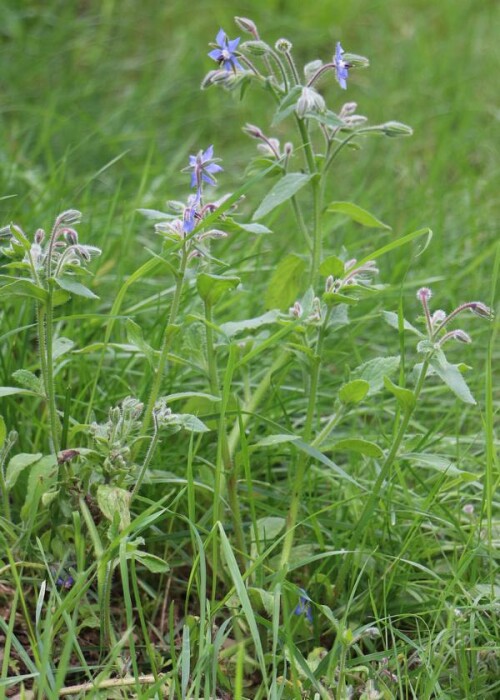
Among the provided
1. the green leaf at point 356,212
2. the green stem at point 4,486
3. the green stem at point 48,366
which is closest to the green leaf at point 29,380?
the green stem at point 48,366

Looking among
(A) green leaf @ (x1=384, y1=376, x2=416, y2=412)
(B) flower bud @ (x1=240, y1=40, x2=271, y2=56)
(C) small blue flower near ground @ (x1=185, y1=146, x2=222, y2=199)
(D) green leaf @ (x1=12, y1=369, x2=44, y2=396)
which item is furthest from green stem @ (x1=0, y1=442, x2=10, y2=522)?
(B) flower bud @ (x1=240, y1=40, x2=271, y2=56)

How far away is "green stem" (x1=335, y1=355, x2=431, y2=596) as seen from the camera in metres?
1.92

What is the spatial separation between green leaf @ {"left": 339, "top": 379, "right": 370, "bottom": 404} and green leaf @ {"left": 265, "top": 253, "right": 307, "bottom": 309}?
373 mm

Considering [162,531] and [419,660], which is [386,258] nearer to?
[162,531]

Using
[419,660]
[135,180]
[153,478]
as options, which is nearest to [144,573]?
[153,478]

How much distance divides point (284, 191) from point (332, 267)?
188 millimetres

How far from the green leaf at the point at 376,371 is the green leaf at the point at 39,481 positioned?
2.11ft

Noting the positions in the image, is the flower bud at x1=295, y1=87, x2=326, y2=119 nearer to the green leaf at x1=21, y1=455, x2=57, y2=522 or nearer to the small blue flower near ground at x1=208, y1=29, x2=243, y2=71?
the small blue flower near ground at x1=208, y1=29, x2=243, y2=71

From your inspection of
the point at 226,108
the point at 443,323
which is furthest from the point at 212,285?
the point at 226,108

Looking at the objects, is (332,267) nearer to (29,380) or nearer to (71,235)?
(71,235)

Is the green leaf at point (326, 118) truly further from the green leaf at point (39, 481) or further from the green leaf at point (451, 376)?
the green leaf at point (39, 481)

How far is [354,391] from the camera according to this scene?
1.95 m

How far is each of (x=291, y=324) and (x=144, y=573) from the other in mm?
686

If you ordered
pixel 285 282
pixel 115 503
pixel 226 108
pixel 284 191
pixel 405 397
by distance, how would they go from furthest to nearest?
pixel 226 108, pixel 285 282, pixel 284 191, pixel 405 397, pixel 115 503
